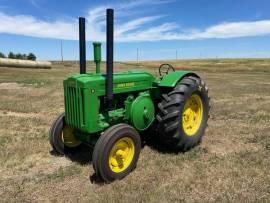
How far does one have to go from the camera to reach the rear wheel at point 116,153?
457cm

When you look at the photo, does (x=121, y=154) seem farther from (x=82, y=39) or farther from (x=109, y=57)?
(x=82, y=39)

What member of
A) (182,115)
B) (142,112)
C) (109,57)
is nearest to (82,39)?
(109,57)

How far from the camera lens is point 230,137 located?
23.3ft

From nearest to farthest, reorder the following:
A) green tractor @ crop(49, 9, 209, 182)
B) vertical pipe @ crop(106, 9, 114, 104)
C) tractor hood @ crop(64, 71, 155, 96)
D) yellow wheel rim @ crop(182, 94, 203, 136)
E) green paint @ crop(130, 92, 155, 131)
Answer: vertical pipe @ crop(106, 9, 114, 104) → green tractor @ crop(49, 9, 209, 182) → tractor hood @ crop(64, 71, 155, 96) → green paint @ crop(130, 92, 155, 131) → yellow wheel rim @ crop(182, 94, 203, 136)

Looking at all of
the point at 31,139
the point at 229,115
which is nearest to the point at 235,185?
the point at 31,139

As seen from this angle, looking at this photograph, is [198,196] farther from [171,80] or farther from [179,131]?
[171,80]

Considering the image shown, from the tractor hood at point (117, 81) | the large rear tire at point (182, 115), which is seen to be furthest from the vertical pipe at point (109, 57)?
the large rear tire at point (182, 115)

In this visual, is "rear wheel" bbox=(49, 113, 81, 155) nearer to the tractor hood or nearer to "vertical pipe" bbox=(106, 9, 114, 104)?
the tractor hood

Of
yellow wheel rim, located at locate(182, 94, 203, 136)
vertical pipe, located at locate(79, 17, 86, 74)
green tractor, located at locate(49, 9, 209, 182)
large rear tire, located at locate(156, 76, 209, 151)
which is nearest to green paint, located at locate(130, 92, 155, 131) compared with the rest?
green tractor, located at locate(49, 9, 209, 182)

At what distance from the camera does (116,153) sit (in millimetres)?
4891

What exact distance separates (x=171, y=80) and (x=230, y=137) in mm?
2118

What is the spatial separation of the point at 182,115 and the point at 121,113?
1.10 metres

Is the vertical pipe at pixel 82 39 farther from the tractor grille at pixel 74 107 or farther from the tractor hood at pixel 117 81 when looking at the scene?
the tractor grille at pixel 74 107

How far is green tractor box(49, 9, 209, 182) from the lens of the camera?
480 cm
